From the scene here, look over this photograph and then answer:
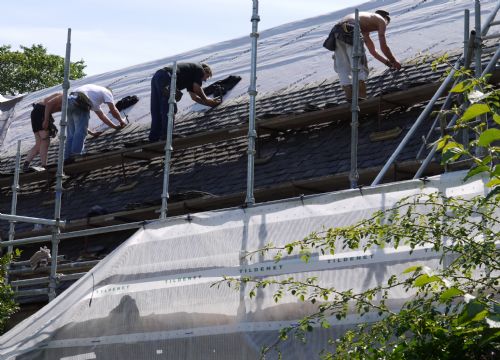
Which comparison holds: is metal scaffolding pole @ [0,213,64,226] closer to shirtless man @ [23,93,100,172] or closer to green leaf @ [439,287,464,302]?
shirtless man @ [23,93,100,172]

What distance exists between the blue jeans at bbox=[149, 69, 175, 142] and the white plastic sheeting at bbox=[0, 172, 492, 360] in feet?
13.9

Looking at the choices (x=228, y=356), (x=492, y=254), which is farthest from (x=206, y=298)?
(x=492, y=254)

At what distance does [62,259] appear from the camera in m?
10.9

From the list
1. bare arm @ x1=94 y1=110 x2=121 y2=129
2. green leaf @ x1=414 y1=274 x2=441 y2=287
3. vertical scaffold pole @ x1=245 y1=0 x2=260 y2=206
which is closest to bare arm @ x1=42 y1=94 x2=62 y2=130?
bare arm @ x1=94 y1=110 x2=121 y2=129

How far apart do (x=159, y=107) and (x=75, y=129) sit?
61.8 inches

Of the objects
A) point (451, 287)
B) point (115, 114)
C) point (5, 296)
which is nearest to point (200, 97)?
point (115, 114)

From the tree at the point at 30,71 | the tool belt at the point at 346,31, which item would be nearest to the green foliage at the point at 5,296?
the tool belt at the point at 346,31

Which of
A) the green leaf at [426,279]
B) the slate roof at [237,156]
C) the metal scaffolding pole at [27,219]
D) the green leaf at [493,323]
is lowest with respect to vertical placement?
the green leaf at [493,323]

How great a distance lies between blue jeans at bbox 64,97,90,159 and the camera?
14.2 meters

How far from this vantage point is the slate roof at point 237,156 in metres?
10.8

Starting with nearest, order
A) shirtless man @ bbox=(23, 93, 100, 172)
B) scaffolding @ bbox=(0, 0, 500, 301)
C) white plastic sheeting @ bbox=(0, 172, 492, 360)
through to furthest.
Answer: white plastic sheeting @ bbox=(0, 172, 492, 360)
scaffolding @ bbox=(0, 0, 500, 301)
shirtless man @ bbox=(23, 93, 100, 172)

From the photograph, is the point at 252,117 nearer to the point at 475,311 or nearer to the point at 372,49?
the point at 372,49

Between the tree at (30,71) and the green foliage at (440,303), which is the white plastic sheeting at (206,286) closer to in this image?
the green foliage at (440,303)

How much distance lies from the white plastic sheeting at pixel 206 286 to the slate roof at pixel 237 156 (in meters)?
2.04
